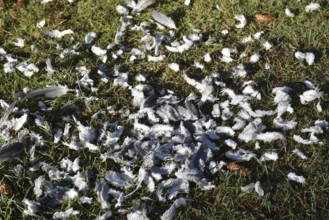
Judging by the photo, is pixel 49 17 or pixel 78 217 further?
pixel 49 17

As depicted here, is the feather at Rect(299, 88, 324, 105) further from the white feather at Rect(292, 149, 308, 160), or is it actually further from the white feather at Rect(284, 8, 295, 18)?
the white feather at Rect(284, 8, 295, 18)

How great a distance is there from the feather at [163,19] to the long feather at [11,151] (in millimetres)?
1513

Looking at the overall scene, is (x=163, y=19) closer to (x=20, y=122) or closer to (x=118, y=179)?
(x=20, y=122)

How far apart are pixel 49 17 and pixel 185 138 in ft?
5.60

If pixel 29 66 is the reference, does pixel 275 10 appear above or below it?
above

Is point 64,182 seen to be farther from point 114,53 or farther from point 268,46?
point 268,46

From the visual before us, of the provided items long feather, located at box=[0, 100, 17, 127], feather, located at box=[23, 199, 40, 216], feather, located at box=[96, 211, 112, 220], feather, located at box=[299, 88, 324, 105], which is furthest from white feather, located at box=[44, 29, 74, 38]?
feather, located at box=[299, 88, 324, 105]

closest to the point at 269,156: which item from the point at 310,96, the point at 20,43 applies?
the point at 310,96

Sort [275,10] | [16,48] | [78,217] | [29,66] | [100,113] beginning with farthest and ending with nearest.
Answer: [275,10], [16,48], [29,66], [100,113], [78,217]

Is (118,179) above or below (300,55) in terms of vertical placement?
below

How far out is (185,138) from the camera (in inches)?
112

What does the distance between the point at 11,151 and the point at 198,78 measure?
1.31 metres

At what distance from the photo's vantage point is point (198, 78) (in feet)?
10.8

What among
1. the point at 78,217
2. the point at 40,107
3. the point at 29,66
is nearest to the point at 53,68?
the point at 29,66
